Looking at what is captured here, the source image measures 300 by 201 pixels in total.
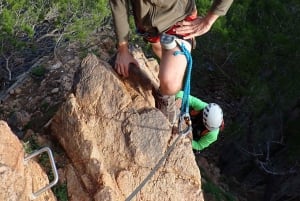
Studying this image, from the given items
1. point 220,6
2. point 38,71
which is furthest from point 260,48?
point 220,6

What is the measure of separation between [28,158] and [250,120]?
16.4ft

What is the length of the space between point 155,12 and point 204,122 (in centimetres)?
102

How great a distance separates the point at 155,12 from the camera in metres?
3.56

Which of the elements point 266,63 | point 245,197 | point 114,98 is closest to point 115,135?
point 114,98

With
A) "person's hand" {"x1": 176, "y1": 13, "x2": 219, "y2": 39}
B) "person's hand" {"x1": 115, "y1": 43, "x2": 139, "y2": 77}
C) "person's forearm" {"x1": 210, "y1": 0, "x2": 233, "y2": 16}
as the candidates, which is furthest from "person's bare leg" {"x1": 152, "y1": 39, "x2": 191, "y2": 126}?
"person's forearm" {"x1": 210, "y1": 0, "x2": 233, "y2": 16}

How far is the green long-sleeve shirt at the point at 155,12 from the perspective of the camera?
3.54 meters

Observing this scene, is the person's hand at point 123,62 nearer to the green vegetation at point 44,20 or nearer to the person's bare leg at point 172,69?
the person's bare leg at point 172,69

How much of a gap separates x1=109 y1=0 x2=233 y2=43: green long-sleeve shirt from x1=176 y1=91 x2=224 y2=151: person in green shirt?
66 cm

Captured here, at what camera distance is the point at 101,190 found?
10.5 feet

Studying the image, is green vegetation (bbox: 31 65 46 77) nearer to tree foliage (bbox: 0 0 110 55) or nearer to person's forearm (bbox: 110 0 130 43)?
tree foliage (bbox: 0 0 110 55)

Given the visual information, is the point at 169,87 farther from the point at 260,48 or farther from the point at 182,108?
the point at 260,48

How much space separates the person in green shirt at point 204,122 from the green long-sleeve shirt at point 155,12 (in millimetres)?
655

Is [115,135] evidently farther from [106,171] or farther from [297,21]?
[297,21]

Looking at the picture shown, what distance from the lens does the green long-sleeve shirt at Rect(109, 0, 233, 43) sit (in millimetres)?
3535
